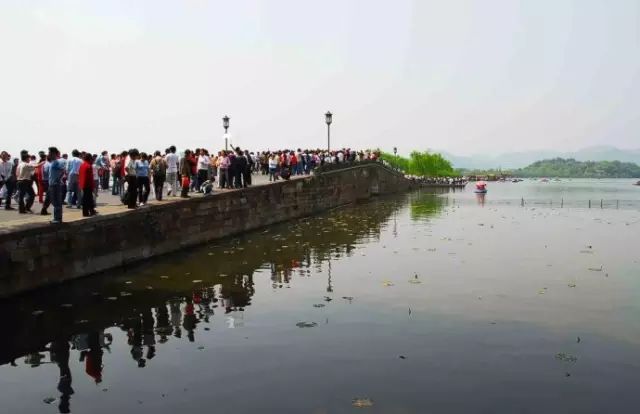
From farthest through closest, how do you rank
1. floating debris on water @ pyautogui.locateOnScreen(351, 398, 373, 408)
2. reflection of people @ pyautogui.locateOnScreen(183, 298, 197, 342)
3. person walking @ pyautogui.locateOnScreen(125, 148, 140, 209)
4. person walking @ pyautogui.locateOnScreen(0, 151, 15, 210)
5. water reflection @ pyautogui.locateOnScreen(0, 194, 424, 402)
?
person walking @ pyautogui.locateOnScreen(0, 151, 15, 210) < person walking @ pyautogui.locateOnScreen(125, 148, 140, 209) < reflection of people @ pyautogui.locateOnScreen(183, 298, 197, 342) < water reflection @ pyautogui.locateOnScreen(0, 194, 424, 402) < floating debris on water @ pyautogui.locateOnScreen(351, 398, 373, 408)

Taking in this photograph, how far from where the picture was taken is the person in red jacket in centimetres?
1625

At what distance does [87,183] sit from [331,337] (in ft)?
29.8

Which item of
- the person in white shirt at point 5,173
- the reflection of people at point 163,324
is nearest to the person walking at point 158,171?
the person in white shirt at point 5,173

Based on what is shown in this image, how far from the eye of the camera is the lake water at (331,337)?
26.8ft

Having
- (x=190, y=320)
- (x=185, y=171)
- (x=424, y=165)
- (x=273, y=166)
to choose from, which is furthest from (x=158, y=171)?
(x=424, y=165)

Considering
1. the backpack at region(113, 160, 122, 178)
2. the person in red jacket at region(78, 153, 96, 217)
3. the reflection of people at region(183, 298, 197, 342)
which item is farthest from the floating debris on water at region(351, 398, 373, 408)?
the backpack at region(113, 160, 122, 178)

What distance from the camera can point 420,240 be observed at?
2598cm

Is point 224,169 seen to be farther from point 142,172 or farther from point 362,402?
point 362,402

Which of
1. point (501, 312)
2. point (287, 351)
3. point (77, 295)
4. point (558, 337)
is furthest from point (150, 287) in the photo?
point (558, 337)

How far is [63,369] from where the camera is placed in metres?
Result: 9.25

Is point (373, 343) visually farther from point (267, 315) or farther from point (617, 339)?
point (617, 339)

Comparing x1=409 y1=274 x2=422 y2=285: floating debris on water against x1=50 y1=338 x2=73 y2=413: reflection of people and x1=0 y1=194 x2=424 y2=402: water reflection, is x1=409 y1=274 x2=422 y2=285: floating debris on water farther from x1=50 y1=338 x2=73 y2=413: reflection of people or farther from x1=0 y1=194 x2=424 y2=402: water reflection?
x1=50 y1=338 x2=73 y2=413: reflection of people

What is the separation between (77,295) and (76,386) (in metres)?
5.97

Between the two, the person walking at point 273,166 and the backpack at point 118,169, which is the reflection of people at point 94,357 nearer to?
the backpack at point 118,169
